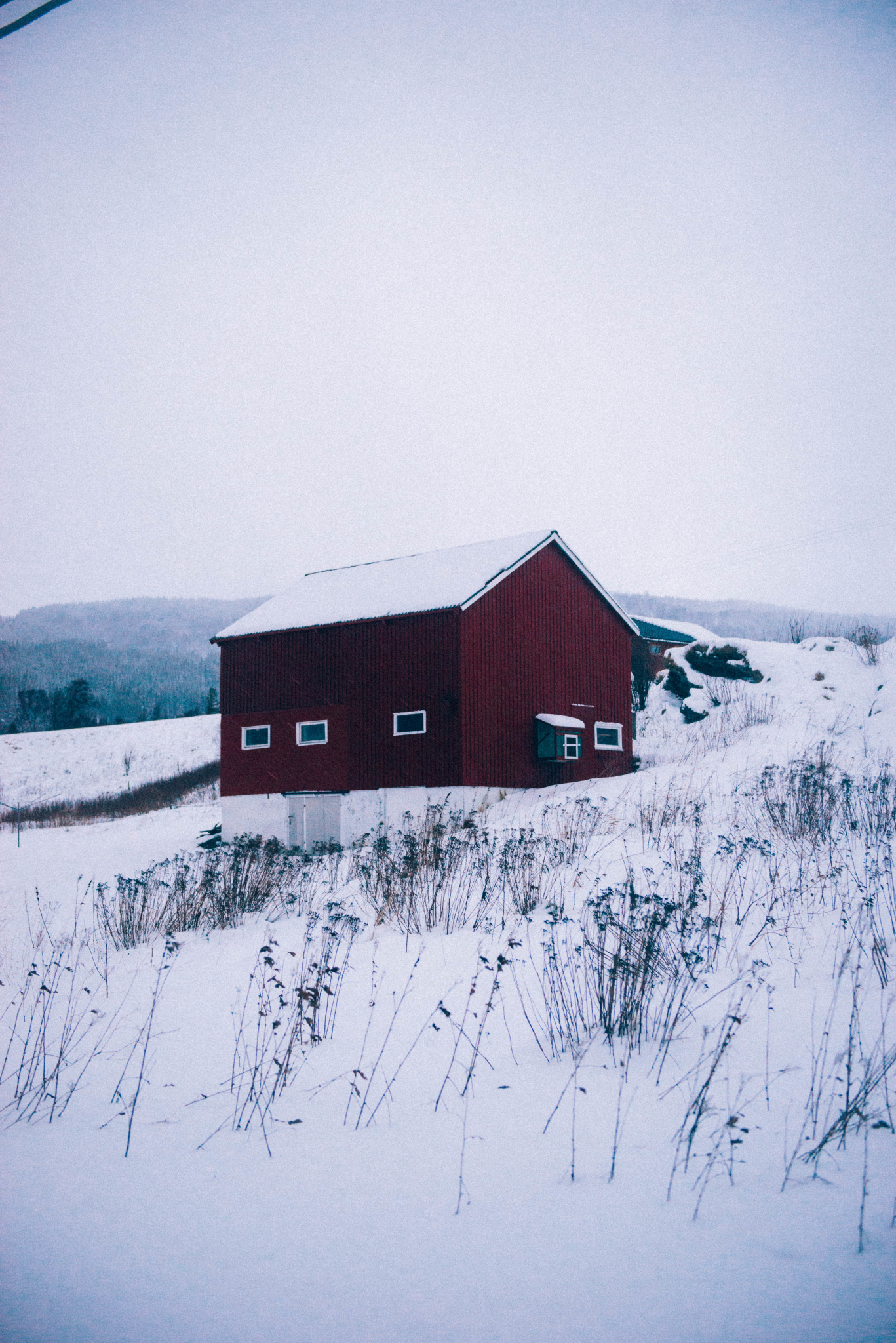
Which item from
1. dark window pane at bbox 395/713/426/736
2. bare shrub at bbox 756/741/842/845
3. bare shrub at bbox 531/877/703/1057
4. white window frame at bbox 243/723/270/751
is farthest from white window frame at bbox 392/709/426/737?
bare shrub at bbox 531/877/703/1057

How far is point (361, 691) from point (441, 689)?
231cm

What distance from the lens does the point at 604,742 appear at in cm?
2283

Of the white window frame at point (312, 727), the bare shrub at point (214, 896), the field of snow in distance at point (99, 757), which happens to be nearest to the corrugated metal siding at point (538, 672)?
the white window frame at point (312, 727)

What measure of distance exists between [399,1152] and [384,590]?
1898 cm

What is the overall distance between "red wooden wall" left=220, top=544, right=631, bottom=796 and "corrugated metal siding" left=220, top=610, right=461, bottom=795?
0.03 metres

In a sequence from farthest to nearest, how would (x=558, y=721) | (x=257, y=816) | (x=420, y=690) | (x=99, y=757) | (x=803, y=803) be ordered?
(x=99, y=757) → (x=257, y=816) → (x=558, y=721) → (x=420, y=690) → (x=803, y=803)

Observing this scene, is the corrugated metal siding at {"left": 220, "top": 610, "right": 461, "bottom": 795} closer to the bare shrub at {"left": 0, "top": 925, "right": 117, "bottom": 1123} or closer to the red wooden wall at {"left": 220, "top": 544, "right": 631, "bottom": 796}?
the red wooden wall at {"left": 220, "top": 544, "right": 631, "bottom": 796}

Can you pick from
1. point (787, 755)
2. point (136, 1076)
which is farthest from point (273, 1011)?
point (787, 755)

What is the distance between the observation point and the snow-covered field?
244 cm

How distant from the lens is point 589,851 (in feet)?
29.2

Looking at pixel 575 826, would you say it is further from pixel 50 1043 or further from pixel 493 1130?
pixel 493 1130

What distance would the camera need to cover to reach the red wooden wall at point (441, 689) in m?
19.2

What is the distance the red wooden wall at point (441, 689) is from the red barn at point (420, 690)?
38 millimetres

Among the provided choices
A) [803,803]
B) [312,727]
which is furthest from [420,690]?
[803,803]
